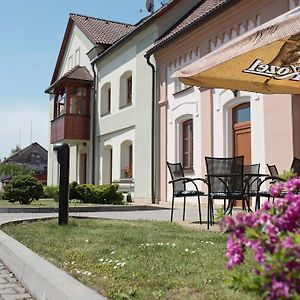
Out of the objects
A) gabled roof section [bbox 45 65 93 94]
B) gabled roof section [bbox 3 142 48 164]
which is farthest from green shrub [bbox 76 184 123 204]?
gabled roof section [bbox 3 142 48 164]

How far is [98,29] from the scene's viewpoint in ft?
87.6

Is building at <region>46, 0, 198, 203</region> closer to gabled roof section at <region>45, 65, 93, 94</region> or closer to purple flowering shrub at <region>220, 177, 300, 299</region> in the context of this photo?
gabled roof section at <region>45, 65, 93, 94</region>

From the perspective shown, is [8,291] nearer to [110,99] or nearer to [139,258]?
[139,258]

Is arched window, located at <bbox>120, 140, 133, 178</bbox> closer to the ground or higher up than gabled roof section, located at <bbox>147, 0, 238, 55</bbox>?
closer to the ground

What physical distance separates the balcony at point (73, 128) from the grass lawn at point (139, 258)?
16.2 meters

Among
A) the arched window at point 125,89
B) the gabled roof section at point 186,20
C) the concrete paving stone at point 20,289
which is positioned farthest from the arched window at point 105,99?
the concrete paving stone at point 20,289

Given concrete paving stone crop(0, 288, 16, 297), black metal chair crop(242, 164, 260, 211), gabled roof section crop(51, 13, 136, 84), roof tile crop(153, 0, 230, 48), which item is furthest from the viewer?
gabled roof section crop(51, 13, 136, 84)

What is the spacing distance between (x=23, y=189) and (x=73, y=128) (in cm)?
949

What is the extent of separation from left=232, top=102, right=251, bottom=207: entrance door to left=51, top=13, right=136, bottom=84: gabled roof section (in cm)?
1234

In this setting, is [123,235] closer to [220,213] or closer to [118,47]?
[220,213]

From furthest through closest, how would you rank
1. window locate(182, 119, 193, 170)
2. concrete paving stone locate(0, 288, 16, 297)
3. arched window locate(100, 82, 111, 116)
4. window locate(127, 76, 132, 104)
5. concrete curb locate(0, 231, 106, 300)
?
arched window locate(100, 82, 111, 116), window locate(127, 76, 132, 104), window locate(182, 119, 193, 170), concrete paving stone locate(0, 288, 16, 297), concrete curb locate(0, 231, 106, 300)

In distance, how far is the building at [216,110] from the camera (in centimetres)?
1152

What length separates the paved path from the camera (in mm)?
4323

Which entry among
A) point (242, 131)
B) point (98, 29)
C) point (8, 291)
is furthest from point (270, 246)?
point (98, 29)
